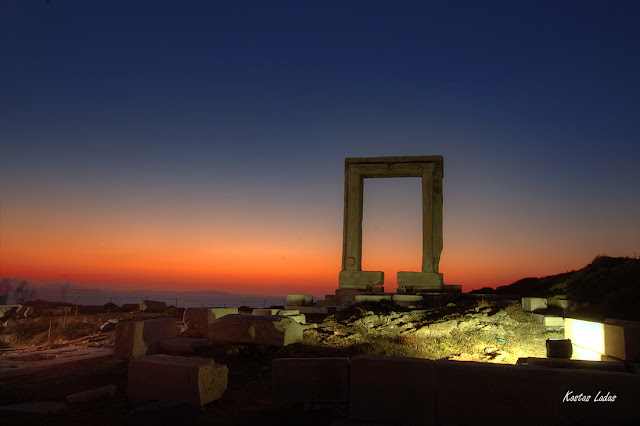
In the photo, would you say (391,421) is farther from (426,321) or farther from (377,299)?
(377,299)

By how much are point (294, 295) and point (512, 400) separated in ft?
36.6

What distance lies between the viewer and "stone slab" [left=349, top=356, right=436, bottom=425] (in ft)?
16.5

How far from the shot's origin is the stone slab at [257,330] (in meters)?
8.51

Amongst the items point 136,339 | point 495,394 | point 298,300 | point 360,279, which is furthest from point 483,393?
point 360,279

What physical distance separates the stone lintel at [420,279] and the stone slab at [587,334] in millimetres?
7278

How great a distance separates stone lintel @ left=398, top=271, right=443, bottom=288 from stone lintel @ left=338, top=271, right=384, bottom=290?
0.77m

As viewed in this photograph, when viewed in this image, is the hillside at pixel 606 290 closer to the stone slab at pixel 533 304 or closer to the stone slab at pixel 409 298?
the stone slab at pixel 533 304

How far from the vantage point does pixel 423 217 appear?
17.0 metres

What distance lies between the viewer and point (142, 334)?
27.9 feet

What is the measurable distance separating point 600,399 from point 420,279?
37.2 feet

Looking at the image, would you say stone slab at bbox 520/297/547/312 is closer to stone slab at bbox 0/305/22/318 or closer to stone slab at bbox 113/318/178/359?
stone slab at bbox 113/318/178/359

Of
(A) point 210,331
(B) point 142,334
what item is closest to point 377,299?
(A) point 210,331

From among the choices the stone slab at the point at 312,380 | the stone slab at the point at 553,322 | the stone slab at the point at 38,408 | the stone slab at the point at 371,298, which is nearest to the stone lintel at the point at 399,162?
the stone slab at the point at 371,298

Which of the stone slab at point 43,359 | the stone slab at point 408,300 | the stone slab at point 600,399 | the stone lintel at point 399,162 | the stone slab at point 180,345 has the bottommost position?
the stone slab at point 43,359
